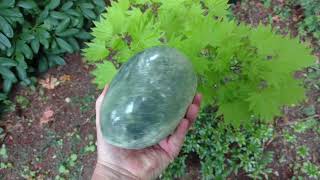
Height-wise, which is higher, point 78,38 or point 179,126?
point 179,126

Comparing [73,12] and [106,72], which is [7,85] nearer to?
[73,12]

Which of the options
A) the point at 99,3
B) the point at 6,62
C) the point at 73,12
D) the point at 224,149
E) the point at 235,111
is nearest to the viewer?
the point at 235,111

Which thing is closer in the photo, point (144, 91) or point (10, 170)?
point (144, 91)

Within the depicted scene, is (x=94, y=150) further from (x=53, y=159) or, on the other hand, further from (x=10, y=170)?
(x=10, y=170)

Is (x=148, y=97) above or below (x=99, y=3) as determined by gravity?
above

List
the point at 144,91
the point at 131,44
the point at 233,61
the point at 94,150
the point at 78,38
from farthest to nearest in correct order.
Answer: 1. the point at 78,38
2. the point at 94,150
3. the point at 131,44
4. the point at 233,61
5. the point at 144,91

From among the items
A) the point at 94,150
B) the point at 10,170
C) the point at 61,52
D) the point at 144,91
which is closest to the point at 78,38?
the point at 61,52

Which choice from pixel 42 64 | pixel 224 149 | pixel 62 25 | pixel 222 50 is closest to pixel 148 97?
pixel 222 50

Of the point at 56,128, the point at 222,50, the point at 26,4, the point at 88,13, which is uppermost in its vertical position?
the point at 222,50
